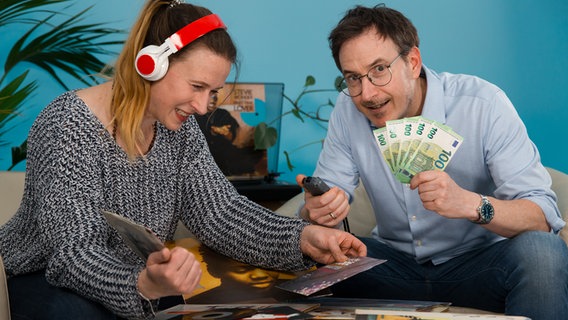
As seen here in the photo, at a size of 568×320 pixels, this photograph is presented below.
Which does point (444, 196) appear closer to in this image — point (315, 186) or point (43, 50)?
point (315, 186)

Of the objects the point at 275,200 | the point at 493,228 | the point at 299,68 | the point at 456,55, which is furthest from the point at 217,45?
the point at 456,55

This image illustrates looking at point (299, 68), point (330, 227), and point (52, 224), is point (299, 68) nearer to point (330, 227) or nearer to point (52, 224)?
point (330, 227)

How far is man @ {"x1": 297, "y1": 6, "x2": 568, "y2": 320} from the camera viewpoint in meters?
2.09

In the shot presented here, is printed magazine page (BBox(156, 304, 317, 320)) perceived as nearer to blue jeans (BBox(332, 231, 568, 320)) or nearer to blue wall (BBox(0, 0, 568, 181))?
blue jeans (BBox(332, 231, 568, 320))

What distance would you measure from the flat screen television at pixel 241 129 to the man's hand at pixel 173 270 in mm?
1767

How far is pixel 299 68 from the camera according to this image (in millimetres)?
4168

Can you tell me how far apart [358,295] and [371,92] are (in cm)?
59

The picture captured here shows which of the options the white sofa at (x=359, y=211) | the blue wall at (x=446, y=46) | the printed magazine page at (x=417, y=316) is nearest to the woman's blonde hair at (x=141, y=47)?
the printed magazine page at (x=417, y=316)

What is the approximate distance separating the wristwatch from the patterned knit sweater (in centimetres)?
46

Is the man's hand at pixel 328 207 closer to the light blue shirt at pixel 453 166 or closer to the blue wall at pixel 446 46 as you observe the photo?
the light blue shirt at pixel 453 166

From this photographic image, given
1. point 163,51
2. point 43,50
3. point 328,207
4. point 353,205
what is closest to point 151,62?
point 163,51

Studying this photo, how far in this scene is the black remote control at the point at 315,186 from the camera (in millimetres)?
2166

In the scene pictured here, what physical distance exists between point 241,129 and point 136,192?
1.46 meters

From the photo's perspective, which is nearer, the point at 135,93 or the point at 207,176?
the point at 135,93
